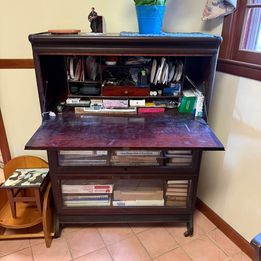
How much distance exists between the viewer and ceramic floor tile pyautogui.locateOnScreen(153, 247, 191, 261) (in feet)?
4.87

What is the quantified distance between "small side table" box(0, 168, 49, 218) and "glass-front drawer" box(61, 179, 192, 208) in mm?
145

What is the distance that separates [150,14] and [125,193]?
3.54 feet

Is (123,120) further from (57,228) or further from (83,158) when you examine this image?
(57,228)

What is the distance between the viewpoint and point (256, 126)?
133 centimetres

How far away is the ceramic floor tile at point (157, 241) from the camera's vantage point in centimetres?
154

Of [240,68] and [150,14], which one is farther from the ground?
[150,14]

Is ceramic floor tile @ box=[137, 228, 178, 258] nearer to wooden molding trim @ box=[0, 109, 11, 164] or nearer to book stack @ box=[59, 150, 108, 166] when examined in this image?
book stack @ box=[59, 150, 108, 166]

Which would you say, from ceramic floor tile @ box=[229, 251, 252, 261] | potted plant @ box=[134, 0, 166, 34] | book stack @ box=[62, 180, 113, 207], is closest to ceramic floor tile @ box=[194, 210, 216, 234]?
ceramic floor tile @ box=[229, 251, 252, 261]

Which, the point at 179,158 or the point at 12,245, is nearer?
the point at 179,158

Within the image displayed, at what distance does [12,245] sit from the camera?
1.55 meters

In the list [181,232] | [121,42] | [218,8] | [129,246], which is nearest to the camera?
[121,42]

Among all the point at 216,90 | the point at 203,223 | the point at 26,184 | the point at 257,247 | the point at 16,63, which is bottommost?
the point at 203,223

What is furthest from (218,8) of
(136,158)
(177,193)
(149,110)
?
(177,193)

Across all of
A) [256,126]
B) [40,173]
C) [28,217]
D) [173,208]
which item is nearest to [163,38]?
[256,126]
